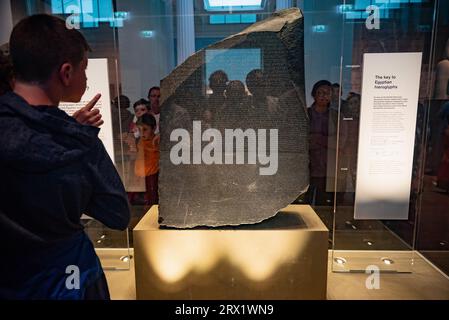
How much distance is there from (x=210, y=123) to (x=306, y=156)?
0.41 m

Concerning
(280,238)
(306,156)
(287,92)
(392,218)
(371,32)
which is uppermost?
(371,32)

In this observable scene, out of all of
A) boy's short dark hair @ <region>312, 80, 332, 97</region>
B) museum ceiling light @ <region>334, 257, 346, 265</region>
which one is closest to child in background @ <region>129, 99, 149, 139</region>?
boy's short dark hair @ <region>312, 80, 332, 97</region>

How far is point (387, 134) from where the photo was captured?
1818 millimetres

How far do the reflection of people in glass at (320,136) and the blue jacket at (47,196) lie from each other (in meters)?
1.57

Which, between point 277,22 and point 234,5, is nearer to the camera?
point 277,22

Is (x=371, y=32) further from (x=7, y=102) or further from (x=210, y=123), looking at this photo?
(x=7, y=102)

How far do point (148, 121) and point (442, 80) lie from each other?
1.62m

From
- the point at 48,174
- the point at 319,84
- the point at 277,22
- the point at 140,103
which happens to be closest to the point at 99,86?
the point at 140,103

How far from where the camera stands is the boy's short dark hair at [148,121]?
210 centimetres

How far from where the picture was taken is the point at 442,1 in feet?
5.53
